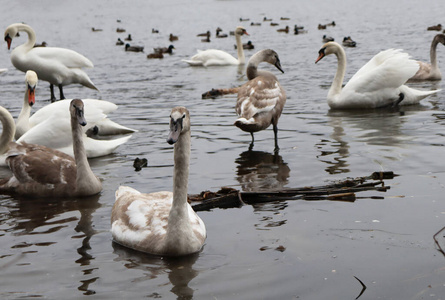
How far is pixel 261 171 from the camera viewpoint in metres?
9.05

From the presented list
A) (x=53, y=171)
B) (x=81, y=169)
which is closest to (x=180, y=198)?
(x=81, y=169)

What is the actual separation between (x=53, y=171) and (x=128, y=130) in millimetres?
3463

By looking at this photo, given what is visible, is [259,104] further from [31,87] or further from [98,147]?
[31,87]

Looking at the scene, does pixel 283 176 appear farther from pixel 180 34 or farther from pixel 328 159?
pixel 180 34

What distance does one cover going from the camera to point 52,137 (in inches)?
389

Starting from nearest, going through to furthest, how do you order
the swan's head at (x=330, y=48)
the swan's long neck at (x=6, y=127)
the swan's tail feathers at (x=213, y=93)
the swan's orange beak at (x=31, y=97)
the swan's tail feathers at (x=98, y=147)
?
the swan's long neck at (x=6, y=127)
the swan's tail feathers at (x=98, y=147)
the swan's orange beak at (x=31, y=97)
the swan's head at (x=330, y=48)
the swan's tail feathers at (x=213, y=93)

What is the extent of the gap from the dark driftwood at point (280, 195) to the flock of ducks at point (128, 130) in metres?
0.69

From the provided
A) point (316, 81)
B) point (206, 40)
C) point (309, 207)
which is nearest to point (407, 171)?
point (309, 207)

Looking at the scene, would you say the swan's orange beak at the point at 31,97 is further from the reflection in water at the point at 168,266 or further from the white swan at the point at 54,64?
the reflection in water at the point at 168,266

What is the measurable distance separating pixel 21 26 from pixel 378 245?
14.6 meters

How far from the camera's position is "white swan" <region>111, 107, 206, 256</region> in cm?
602

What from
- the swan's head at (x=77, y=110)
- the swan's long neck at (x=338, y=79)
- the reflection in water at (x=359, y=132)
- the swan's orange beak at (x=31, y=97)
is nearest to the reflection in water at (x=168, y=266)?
the swan's head at (x=77, y=110)

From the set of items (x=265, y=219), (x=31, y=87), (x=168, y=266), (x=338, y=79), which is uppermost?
(x=31, y=87)

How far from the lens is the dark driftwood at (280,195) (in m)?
7.41
